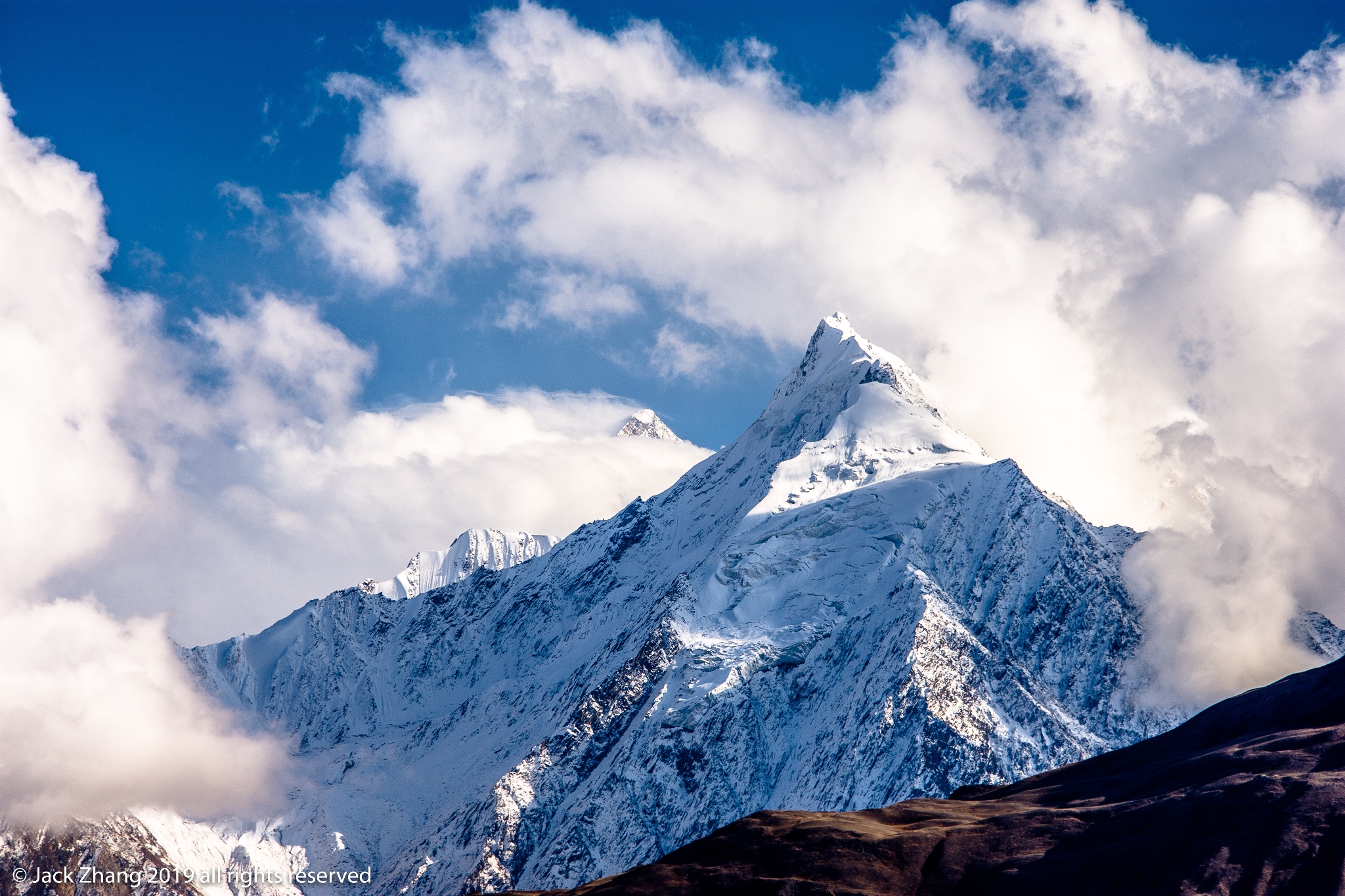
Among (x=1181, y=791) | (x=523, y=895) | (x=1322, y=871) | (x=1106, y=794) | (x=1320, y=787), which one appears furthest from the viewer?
(x=523, y=895)

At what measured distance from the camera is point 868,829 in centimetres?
17512

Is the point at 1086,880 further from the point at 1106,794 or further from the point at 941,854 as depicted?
the point at 1106,794

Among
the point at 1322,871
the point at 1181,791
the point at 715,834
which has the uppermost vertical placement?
the point at 715,834

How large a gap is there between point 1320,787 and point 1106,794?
34936 mm

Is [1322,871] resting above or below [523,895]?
below

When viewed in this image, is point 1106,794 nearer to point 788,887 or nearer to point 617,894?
point 788,887

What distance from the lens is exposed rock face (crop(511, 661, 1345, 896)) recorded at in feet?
480

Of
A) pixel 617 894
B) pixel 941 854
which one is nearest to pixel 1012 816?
pixel 941 854

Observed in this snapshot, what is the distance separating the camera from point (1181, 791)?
165 meters

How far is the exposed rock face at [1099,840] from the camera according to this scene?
480 feet

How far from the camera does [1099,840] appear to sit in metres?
161

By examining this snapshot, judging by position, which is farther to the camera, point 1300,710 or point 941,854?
point 1300,710

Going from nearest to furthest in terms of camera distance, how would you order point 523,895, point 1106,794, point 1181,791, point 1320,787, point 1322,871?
point 1322,871 → point 1320,787 → point 1181,791 → point 1106,794 → point 523,895

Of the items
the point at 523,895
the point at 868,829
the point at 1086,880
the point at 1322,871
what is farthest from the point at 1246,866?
the point at 523,895
